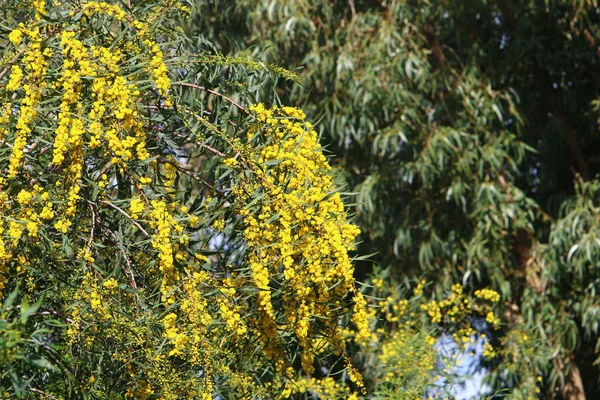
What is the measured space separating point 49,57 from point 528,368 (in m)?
4.18

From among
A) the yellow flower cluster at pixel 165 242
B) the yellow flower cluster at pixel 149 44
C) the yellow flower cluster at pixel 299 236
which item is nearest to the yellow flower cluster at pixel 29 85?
the yellow flower cluster at pixel 149 44

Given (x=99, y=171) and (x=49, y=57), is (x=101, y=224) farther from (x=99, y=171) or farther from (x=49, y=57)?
(x=49, y=57)

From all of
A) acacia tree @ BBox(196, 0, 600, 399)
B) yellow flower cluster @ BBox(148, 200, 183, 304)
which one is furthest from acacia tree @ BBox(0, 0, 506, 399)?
acacia tree @ BBox(196, 0, 600, 399)

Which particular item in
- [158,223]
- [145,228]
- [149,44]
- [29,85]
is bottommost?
[145,228]

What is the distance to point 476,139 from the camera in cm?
630

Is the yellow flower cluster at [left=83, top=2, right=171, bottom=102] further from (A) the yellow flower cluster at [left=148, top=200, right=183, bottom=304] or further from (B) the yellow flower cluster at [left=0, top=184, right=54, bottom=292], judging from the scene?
(B) the yellow flower cluster at [left=0, top=184, right=54, bottom=292]

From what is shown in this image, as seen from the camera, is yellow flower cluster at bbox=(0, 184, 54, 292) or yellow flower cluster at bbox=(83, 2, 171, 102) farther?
yellow flower cluster at bbox=(83, 2, 171, 102)

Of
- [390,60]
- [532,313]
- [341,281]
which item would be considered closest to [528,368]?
[532,313]

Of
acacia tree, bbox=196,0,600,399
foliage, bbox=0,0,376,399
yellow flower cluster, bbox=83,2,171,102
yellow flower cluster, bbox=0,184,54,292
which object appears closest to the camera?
yellow flower cluster, bbox=0,184,54,292

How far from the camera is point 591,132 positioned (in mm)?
6613

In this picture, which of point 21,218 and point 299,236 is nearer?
point 21,218

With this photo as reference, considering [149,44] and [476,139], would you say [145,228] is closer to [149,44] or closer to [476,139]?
[149,44]

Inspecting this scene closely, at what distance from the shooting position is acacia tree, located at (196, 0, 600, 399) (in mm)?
6281

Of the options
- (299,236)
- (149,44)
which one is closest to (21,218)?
(149,44)
